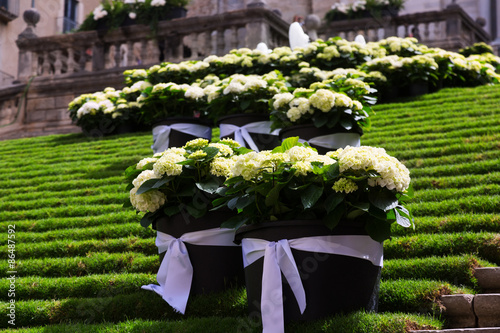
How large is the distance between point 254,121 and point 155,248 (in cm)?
245

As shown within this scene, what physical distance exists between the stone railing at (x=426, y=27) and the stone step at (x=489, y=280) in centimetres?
1251

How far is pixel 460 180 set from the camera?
6.62 metres

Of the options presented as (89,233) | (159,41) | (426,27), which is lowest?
(89,233)

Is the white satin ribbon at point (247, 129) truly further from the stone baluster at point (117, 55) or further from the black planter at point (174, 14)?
the black planter at point (174, 14)

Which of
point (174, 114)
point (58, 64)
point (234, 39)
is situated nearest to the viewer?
point (174, 114)

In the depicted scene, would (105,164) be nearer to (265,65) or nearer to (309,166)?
(265,65)

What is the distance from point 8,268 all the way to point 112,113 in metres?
6.15

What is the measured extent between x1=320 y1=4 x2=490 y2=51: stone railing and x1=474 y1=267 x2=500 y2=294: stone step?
12.5 metres

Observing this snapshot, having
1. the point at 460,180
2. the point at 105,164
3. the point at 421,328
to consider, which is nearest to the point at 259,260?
the point at 421,328

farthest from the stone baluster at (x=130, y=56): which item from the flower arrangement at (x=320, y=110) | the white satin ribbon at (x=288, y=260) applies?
the white satin ribbon at (x=288, y=260)

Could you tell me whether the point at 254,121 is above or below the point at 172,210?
above

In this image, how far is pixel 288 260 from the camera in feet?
13.0

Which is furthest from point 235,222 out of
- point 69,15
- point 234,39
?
point 69,15

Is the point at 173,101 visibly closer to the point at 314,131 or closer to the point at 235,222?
the point at 314,131
